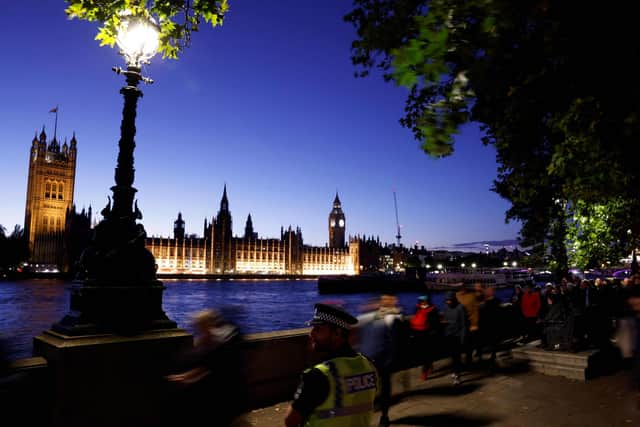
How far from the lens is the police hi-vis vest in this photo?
2.41 meters

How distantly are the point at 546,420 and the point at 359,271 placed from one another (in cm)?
17511

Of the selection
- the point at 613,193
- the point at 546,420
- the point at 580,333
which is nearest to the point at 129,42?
the point at 546,420

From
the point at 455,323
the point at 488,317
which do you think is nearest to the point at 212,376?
the point at 455,323

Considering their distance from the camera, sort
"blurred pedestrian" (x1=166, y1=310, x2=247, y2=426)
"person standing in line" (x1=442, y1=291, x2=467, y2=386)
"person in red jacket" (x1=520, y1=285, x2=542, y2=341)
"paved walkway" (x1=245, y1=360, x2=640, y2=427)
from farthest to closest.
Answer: "person in red jacket" (x1=520, y1=285, x2=542, y2=341), "person standing in line" (x1=442, y1=291, x2=467, y2=386), "paved walkway" (x1=245, y1=360, x2=640, y2=427), "blurred pedestrian" (x1=166, y1=310, x2=247, y2=426)

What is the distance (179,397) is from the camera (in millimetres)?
3951

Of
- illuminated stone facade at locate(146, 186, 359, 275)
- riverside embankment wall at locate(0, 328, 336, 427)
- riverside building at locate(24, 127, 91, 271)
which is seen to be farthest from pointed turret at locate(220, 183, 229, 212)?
riverside embankment wall at locate(0, 328, 336, 427)

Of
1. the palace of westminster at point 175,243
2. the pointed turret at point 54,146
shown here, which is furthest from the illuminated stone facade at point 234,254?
the pointed turret at point 54,146

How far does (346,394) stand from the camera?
96.8 inches

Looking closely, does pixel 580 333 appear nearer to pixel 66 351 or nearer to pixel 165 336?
pixel 165 336

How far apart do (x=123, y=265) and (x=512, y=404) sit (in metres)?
5.59

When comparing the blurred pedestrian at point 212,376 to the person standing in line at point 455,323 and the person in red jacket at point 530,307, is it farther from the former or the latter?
the person in red jacket at point 530,307

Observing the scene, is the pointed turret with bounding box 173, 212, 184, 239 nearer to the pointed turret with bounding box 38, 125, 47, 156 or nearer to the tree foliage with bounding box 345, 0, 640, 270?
the pointed turret with bounding box 38, 125, 47, 156

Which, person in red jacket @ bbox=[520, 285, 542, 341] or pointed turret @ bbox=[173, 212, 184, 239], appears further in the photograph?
pointed turret @ bbox=[173, 212, 184, 239]

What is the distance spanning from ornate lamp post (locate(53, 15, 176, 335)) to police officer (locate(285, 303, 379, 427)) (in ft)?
11.3
